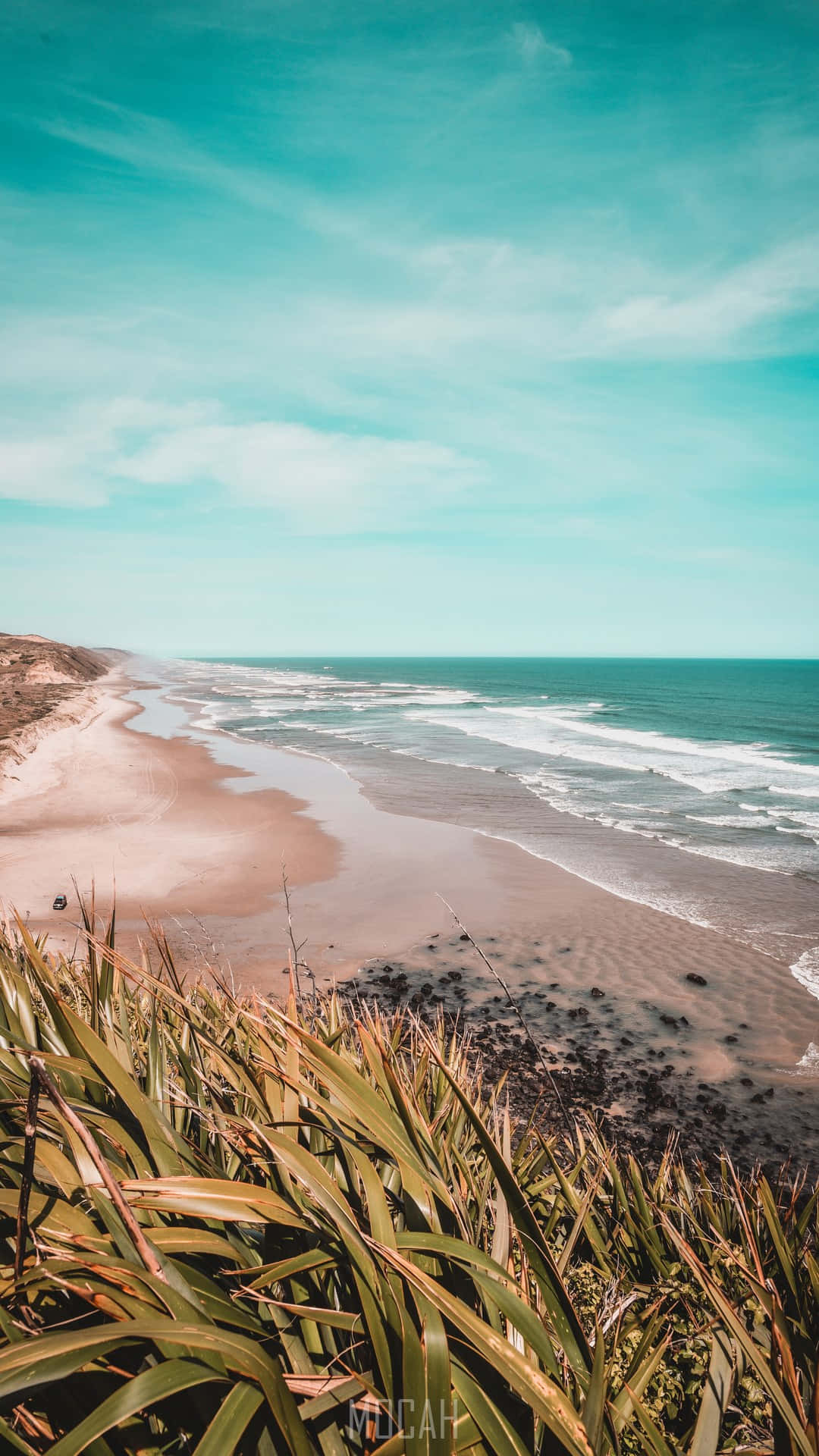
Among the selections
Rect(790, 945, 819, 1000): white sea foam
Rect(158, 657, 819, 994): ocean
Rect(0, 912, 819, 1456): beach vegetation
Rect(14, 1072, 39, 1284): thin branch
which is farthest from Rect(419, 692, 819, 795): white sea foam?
Rect(14, 1072, 39, 1284): thin branch

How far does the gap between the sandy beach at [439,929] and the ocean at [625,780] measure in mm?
1320

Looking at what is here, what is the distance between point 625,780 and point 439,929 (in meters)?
14.7

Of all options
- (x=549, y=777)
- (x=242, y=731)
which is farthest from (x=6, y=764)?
(x=549, y=777)

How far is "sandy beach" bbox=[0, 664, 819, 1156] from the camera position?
25.8ft

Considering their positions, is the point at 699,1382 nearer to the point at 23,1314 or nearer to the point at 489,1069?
the point at 23,1314

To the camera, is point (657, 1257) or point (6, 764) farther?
point (6, 764)

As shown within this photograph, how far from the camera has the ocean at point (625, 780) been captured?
13.5m

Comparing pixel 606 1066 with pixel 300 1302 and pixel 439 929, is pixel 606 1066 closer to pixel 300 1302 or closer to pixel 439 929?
pixel 439 929

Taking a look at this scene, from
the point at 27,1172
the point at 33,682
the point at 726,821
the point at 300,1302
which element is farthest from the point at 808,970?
the point at 33,682

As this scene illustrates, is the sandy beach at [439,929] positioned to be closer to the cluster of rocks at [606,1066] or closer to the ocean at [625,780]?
the cluster of rocks at [606,1066]

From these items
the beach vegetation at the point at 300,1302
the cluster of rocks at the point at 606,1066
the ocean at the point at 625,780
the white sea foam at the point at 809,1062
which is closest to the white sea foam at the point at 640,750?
the ocean at the point at 625,780

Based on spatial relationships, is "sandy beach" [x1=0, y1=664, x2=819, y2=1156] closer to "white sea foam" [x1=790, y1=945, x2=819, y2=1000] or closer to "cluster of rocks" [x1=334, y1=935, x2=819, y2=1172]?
"cluster of rocks" [x1=334, y1=935, x2=819, y2=1172]

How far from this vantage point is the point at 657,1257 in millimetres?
2494

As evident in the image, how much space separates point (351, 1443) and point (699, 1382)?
1252 millimetres
